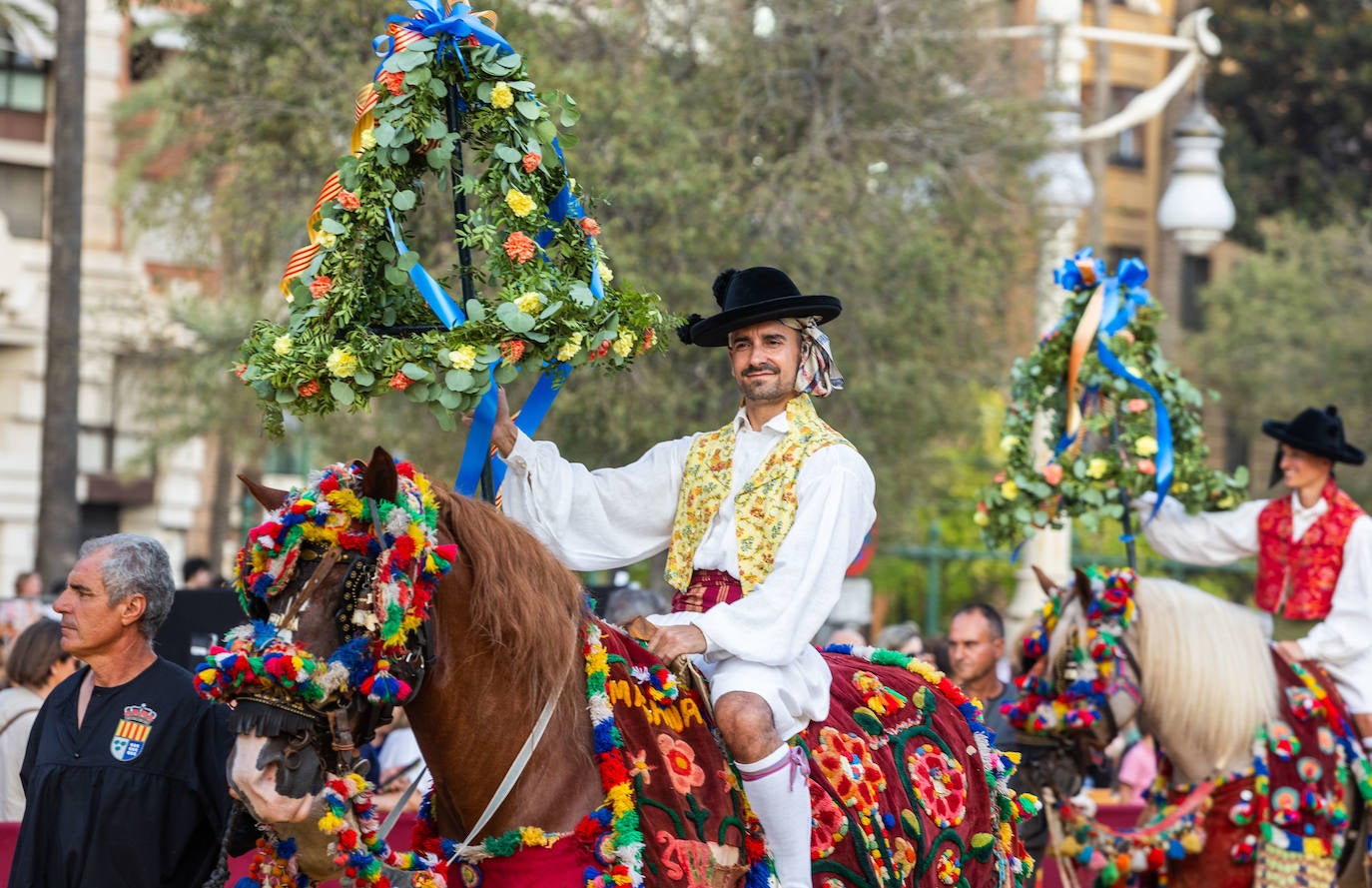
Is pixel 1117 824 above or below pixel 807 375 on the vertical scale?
below

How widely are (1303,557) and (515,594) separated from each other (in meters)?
5.31

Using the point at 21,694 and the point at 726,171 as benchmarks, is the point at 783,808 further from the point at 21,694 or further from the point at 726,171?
the point at 726,171

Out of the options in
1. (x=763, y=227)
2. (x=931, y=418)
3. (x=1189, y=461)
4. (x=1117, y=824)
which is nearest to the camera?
(x=1189, y=461)

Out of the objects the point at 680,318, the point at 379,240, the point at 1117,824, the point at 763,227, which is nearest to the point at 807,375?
the point at 680,318

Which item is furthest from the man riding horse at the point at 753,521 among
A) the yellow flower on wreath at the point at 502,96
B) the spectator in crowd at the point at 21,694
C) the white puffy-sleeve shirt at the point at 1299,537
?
the white puffy-sleeve shirt at the point at 1299,537

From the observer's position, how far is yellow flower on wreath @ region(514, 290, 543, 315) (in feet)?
17.6

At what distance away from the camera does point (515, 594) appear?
4.91 metres

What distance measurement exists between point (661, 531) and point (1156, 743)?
3.65 meters

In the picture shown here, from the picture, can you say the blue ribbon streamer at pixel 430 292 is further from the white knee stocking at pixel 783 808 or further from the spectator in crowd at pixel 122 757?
the white knee stocking at pixel 783 808

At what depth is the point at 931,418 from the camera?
54.0 feet

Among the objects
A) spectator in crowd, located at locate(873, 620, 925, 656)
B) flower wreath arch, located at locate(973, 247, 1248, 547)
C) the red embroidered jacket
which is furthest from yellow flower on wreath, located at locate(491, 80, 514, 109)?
spectator in crowd, located at locate(873, 620, 925, 656)

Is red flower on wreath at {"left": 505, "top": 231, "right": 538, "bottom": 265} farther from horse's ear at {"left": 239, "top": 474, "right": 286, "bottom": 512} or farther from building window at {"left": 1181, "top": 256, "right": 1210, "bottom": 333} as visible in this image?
building window at {"left": 1181, "top": 256, "right": 1210, "bottom": 333}

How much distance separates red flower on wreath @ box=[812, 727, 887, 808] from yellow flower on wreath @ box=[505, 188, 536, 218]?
1.86 metres

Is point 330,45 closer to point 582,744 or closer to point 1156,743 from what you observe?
point 1156,743
